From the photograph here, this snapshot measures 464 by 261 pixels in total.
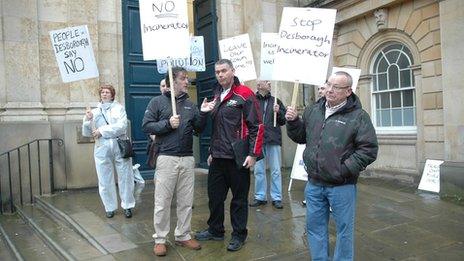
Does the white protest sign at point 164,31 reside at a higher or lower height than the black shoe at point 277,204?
higher

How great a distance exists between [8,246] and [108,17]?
5.21m

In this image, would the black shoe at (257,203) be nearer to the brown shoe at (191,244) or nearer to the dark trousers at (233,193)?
the dark trousers at (233,193)

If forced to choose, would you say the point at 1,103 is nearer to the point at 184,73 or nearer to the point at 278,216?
the point at 184,73

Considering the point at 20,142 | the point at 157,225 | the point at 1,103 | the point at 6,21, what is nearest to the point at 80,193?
the point at 20,142

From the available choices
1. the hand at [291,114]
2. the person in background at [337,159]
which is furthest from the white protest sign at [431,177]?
the hand at [291,114]

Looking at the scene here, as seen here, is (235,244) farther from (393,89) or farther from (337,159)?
(393,89)

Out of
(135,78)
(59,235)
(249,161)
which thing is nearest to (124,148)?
(59,235)

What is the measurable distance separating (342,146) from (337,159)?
0.38 feet

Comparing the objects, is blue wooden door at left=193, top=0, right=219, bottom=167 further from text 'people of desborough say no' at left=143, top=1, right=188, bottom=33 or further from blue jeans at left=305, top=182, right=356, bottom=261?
blue jeans at left=305, top=182, right=356, bottom=261

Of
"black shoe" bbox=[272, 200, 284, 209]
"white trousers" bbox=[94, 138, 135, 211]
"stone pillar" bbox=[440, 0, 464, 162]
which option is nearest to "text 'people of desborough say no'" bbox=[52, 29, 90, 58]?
"white trousers" bbox=[94, 138, 135, 211]

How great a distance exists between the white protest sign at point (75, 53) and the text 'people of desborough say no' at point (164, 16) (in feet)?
5.13

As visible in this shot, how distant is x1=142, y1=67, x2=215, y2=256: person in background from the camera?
4523mm

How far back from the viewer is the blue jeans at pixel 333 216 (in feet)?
11.6

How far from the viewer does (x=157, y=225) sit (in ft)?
14.8
